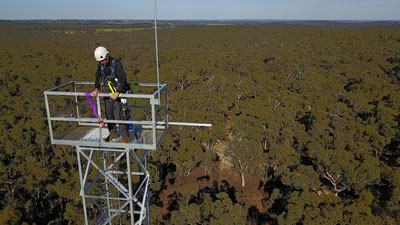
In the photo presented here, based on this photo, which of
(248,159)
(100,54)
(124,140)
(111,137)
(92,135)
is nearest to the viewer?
(100,54)

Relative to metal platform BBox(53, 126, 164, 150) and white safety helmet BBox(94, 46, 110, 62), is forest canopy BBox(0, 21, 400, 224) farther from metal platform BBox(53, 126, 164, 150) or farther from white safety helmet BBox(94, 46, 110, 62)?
white safety helmet BBox(94, 46, 110, 62)

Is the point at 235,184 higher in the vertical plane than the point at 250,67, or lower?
lower

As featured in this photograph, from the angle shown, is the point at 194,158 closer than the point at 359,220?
No

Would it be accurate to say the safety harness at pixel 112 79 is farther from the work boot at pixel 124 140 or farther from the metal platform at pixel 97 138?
the work boot at pixel 124 140

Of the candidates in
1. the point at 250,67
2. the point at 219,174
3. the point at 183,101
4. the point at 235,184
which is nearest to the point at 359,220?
the point at 235,184

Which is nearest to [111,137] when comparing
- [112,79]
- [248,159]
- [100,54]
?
[112,79]

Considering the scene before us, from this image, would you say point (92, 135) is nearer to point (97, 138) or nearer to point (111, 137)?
point (97, 138)

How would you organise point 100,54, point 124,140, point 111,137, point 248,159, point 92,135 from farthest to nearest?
point 248,159 → point 92,135 → point 111,137 → point 124,140 → point 100,54

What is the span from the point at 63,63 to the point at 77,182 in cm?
4554

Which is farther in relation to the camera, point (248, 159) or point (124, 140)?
point (248, 159)

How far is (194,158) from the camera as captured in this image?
25.1 m

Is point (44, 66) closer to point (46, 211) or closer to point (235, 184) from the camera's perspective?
point (46, 211)

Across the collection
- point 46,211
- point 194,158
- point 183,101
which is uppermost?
point 183,101

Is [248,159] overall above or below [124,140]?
below
